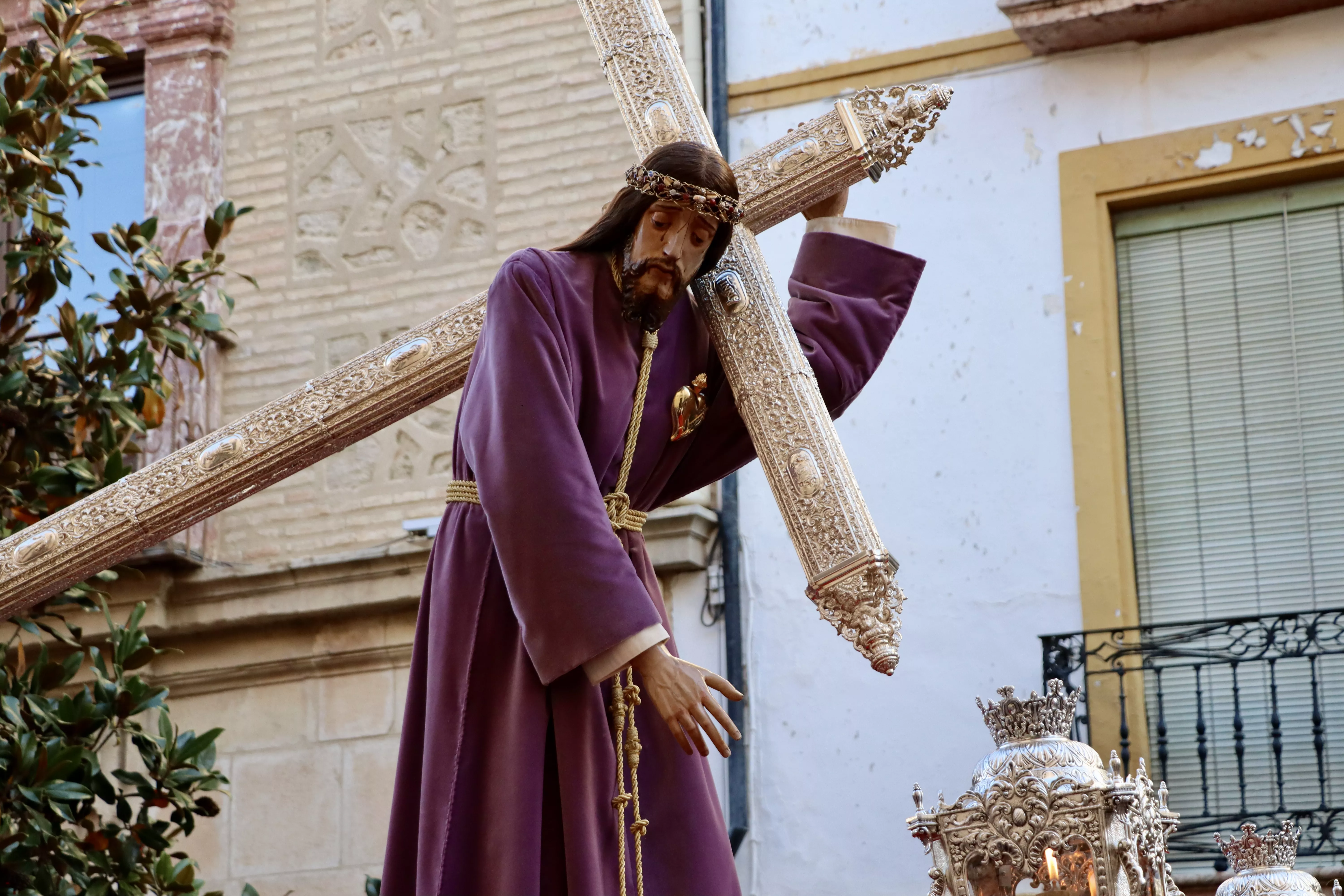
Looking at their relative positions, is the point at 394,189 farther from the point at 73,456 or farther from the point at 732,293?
the point at 732,293

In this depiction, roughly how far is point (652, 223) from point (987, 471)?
4319 mm

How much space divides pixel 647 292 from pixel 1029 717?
851 millimetres

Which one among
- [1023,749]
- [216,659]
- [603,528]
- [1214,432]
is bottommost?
[1023,749]

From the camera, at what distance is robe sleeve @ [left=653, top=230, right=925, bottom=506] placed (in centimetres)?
315

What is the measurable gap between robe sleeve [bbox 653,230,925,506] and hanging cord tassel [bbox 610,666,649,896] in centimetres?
43

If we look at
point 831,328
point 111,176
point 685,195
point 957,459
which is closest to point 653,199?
point 685,195

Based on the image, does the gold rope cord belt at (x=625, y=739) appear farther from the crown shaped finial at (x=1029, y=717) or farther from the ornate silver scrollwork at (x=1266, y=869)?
the ornate silver scrollwork at (x=1266, y=869)

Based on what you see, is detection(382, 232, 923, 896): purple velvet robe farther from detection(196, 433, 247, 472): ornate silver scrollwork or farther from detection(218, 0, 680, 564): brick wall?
detection(218, 0, 680, 564): brick wall

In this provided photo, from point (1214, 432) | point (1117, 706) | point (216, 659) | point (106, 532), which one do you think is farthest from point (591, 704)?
point (216, 659)

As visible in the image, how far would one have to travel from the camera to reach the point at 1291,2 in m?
7.07

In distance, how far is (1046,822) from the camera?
2.96 meters

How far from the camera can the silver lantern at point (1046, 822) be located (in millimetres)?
2906

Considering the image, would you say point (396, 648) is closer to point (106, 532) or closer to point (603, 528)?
point (106, 532)

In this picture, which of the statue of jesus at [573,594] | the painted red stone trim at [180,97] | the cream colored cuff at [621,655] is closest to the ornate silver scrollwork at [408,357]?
the statue of jesus at [573,594]
